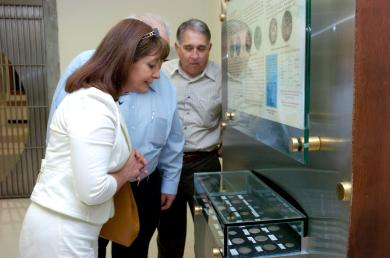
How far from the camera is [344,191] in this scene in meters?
0.61

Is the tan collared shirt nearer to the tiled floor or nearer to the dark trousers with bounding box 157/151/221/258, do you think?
the dark trousers with bounding box 157/151/221/258

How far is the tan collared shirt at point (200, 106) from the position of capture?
1.76m

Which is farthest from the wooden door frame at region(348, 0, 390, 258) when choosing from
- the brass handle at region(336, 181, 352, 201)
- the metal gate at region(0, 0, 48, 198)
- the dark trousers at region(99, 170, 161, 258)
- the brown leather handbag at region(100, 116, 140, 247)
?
the metal gate at region(0, 0, 48, 198)

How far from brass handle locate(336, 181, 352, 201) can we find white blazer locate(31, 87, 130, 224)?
0.54m

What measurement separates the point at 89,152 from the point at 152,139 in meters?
0.57

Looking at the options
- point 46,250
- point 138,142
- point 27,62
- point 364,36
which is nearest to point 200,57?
point 138,142

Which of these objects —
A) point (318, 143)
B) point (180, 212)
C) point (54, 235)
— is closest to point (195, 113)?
point (180, 212)

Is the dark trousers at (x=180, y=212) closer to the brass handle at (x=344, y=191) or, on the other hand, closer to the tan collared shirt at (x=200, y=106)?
the tan collared shirt at (x=200, y=106)

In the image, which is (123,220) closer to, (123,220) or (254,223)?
(123,220)

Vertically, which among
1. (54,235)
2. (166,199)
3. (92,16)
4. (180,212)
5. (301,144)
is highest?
(92,16)

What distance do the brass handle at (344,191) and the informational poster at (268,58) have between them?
0.16 metres

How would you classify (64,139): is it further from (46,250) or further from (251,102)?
(251,102)

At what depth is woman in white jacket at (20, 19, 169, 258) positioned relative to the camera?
88 cm

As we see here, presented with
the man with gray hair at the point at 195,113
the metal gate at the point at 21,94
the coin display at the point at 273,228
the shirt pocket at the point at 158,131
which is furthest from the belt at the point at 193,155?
the metal gate at the point at 21,94
